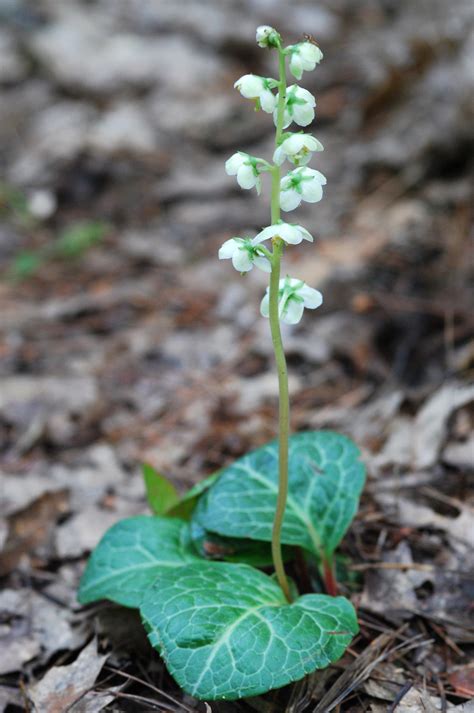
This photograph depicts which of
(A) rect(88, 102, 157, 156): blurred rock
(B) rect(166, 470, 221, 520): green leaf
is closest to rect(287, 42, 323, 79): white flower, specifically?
(B) rect(166, 470, 221, 520): green leaf

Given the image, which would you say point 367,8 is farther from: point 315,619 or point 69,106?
point 315,619

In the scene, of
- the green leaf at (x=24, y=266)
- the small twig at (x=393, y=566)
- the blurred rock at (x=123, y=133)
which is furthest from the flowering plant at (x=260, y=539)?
the blurred rock at (x=123, y=133)

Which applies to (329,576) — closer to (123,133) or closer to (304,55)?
(304,55)

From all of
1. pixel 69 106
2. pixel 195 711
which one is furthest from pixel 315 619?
pixel 69 106

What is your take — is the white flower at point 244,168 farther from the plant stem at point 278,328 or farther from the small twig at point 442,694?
the small twig at point 442,694

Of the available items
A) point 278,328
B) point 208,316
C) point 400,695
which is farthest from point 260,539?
point 208,316

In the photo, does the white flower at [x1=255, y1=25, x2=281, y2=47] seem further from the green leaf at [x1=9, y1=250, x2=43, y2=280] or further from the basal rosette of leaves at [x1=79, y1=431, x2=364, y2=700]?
the green leaf at [x1=9, y1=250, x2=43, y2=280]
